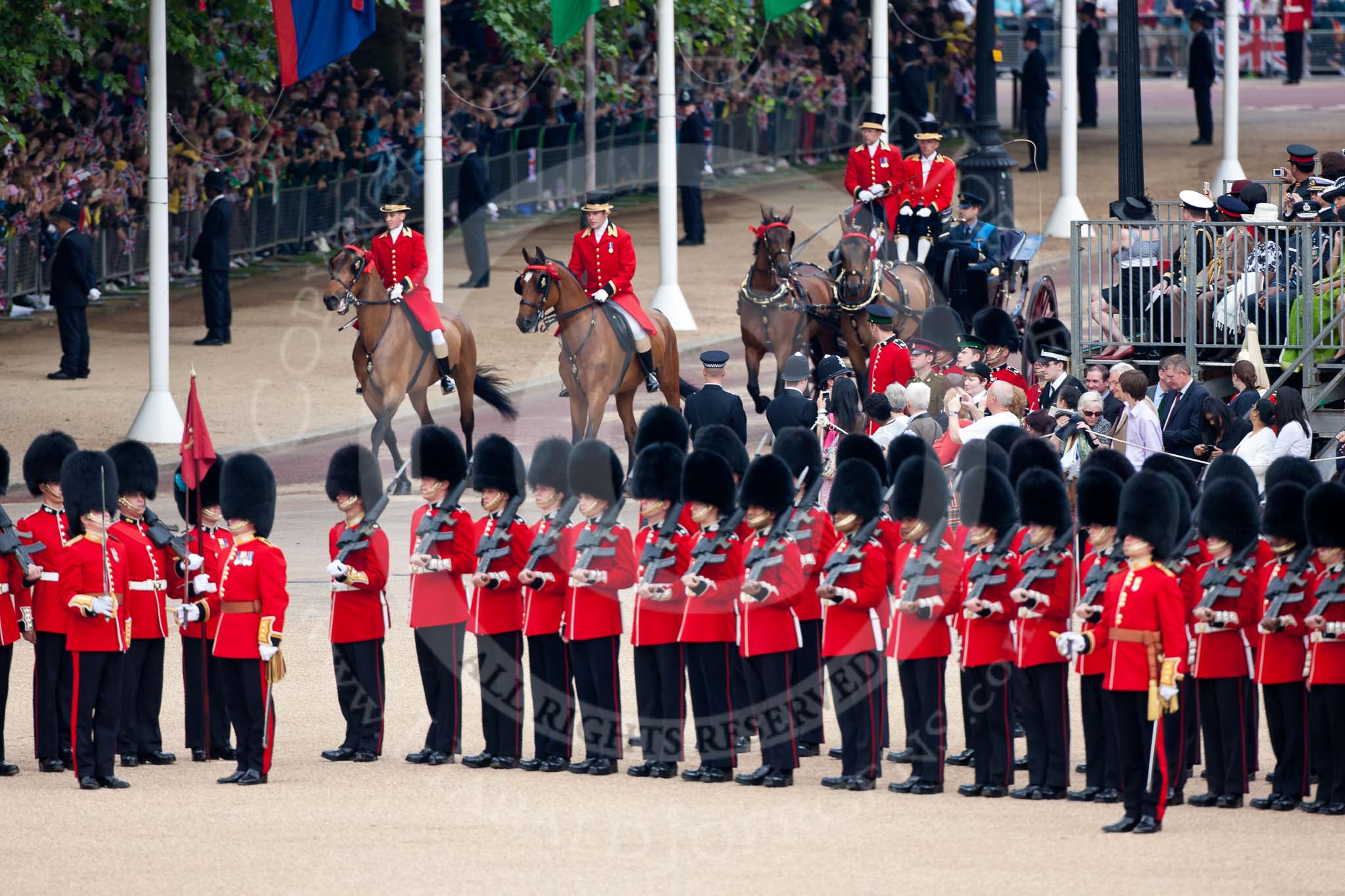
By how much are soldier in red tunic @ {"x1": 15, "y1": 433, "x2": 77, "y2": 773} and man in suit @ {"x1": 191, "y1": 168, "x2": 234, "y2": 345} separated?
11150 millimetres

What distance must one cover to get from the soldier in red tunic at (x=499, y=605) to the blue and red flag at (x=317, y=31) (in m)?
8.05

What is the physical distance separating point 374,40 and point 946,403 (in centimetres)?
1491

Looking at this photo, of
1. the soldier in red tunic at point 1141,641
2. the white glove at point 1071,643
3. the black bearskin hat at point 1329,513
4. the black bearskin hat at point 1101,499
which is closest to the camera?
the soldier in red tunic at point 1141,641

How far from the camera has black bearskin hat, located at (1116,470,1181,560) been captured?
8867 mm

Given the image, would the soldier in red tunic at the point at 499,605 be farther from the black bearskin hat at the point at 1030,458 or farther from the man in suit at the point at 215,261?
the man in suit at the point at 215,261

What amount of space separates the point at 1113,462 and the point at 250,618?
377cm

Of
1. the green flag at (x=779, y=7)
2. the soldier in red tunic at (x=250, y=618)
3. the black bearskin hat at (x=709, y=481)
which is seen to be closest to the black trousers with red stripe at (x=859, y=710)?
the black bearskin hat at (x=709, y=481)

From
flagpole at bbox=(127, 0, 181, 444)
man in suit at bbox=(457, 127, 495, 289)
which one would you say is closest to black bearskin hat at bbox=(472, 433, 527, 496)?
flagpole at bbox=(127, 0, 181, 444)

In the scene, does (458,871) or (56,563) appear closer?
(458,871)

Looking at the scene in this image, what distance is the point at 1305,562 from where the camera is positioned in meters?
9.09

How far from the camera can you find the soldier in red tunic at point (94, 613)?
31.4ft

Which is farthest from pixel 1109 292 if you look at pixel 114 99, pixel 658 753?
pixel 114 99

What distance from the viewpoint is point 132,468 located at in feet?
33.4

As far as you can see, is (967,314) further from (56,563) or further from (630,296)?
(56,563)
